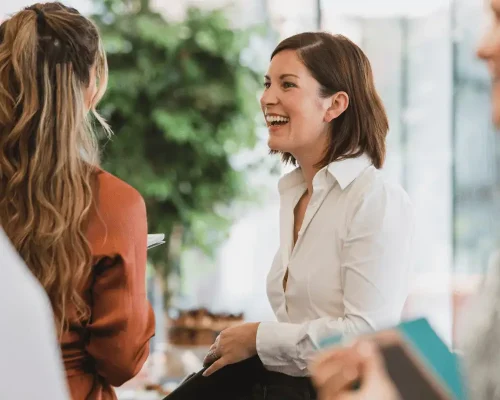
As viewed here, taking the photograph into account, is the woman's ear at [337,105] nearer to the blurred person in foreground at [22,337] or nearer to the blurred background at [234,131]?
the blurred person in foreground at [22,337]

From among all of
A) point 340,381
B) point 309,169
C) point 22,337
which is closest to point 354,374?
point 340,381

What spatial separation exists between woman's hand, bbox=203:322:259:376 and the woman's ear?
0.55 m

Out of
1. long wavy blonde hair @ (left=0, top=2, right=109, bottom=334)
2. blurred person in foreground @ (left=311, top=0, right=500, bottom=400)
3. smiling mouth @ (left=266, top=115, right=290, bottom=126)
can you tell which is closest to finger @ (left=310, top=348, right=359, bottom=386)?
blurred person in foreground @ (left=311, top=0, right=500, bottom=400)

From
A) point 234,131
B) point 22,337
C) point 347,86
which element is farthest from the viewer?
point 234,131

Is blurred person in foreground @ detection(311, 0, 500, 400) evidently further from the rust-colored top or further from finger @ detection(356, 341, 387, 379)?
the rust-colored top

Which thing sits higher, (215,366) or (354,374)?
(354,374)

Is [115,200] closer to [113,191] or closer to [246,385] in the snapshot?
[113,191]

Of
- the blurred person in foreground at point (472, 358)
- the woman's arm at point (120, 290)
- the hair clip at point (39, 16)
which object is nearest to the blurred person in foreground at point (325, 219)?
the woman's arm at point (120, 290)

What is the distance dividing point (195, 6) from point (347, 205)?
137 inches

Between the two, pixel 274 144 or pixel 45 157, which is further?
pixel 274 144

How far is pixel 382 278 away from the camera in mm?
1728

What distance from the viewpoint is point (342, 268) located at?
176 cm

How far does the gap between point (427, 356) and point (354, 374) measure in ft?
0.21

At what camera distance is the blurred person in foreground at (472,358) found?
70 cm
